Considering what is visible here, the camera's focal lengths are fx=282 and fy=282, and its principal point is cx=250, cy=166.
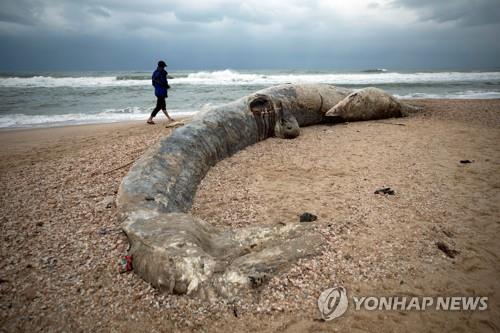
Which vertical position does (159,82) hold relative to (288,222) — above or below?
above

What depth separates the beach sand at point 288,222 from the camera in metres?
2.09

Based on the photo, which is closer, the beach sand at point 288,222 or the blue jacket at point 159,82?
the beach sand at point 288,222

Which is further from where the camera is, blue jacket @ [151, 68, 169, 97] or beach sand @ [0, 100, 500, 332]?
blue jacket @ [151, 68, 169, 97]

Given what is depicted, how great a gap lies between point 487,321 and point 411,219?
136 centimetres

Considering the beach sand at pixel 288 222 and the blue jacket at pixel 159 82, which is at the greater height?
the blue jacket at pixel 159 82

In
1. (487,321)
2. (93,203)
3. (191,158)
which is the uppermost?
(191,158)

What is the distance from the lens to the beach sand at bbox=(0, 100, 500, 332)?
2090mm

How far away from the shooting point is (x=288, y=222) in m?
3.38

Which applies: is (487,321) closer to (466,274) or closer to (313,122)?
(466,274)

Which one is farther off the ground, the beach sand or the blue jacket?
the blue jacket

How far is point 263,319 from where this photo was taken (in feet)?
6.78

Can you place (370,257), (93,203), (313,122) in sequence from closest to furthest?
(370,257)
(93,203)
(313,122)

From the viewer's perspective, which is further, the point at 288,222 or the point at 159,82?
the point at 159,82

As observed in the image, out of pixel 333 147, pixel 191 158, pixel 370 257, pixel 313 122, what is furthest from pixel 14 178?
pixel 313 122
